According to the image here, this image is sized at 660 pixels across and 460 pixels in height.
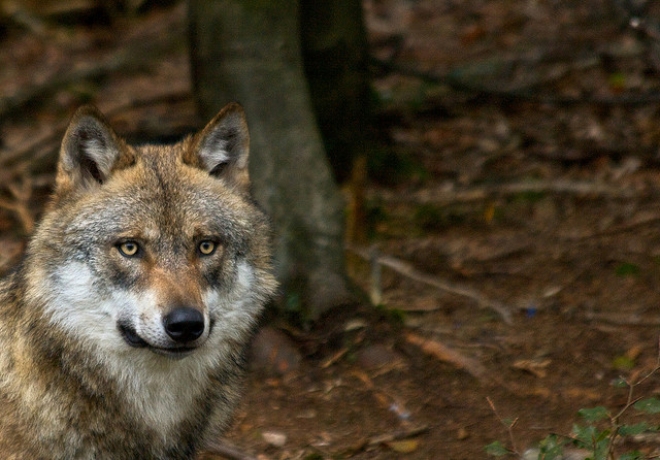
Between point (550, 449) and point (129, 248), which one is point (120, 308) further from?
point (550, 449)

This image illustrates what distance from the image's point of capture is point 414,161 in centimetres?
980

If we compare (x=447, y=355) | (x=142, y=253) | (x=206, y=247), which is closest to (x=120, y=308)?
(x=142, y=253)

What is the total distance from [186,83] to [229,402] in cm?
758

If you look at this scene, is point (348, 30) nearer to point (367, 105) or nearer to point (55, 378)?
point (367, 105)

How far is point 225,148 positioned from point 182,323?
130cm

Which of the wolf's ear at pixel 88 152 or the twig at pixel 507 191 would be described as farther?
the twig at pixel 507 191

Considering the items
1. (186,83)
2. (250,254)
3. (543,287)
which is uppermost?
(250,254)

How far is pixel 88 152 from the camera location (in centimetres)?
459

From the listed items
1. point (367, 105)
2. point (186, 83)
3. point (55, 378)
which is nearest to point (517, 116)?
point (367, 105)

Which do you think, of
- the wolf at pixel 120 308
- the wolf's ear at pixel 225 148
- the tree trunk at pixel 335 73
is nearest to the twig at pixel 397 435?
the wolf at pixel 120 308

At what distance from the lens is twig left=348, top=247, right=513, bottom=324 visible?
7293 millimetres

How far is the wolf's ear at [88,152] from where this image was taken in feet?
14.6

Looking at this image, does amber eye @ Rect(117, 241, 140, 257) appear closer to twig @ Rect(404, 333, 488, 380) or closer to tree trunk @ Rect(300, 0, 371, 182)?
twig @ Rect(404, 333, 488, 380)

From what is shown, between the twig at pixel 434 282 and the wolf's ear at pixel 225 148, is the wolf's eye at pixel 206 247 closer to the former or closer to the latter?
the wolf's ear at pixel 225 148
